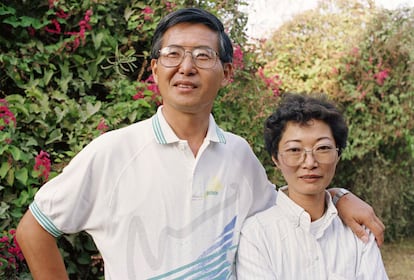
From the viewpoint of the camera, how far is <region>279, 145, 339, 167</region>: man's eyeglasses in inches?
80.5

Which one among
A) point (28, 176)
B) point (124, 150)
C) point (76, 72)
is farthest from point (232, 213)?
point (76, 72)

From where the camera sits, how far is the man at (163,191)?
6.05 feet

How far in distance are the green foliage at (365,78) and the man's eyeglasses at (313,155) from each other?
14.9ft

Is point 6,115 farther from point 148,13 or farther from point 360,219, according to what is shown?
point 360,219

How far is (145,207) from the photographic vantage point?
6.05 ft

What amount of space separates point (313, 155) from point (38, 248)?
3.43 feet

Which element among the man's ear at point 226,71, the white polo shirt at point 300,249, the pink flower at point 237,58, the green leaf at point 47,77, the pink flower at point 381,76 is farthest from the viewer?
the pink flower at point 381,76

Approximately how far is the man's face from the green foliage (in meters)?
4.80

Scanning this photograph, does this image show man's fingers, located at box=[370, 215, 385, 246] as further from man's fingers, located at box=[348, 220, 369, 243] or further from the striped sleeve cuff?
the striped sleeve cuff

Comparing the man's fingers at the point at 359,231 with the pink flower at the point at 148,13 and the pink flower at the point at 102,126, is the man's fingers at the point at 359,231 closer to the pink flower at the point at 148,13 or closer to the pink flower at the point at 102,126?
the pink flower at the point at 102,126

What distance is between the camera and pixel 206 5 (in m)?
3.51

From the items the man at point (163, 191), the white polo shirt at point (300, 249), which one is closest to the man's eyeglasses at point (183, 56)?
the man at point (163, 191)

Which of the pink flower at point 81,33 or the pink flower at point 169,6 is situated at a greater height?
the pink flower at point 169,6

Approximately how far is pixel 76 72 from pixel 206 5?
3.19ft
